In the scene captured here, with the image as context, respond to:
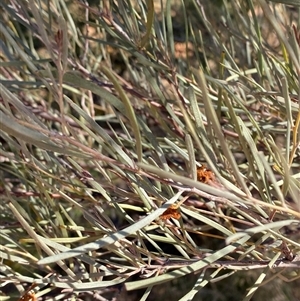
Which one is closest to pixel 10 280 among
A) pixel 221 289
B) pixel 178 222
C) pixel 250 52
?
pixel 178 222

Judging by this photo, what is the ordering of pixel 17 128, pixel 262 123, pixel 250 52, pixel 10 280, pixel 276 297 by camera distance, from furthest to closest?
pixel 276 297
pixel 250 52
pixel 262 123
pixel 10 280
pixel 17 128

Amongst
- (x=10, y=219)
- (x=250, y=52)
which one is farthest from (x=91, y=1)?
(x=10, y=219)

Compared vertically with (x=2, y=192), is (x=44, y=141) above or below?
Result: above

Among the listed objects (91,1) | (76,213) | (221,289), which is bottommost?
(221,289)

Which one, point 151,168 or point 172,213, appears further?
point 172,213

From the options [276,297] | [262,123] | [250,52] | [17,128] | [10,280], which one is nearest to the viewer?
[17,128]

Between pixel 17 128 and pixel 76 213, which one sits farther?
pixel 76 213

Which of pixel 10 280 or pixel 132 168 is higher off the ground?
pixel 132 168

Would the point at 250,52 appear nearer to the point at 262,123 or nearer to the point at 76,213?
the point at 262,123

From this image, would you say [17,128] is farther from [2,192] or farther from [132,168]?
[2,192]
